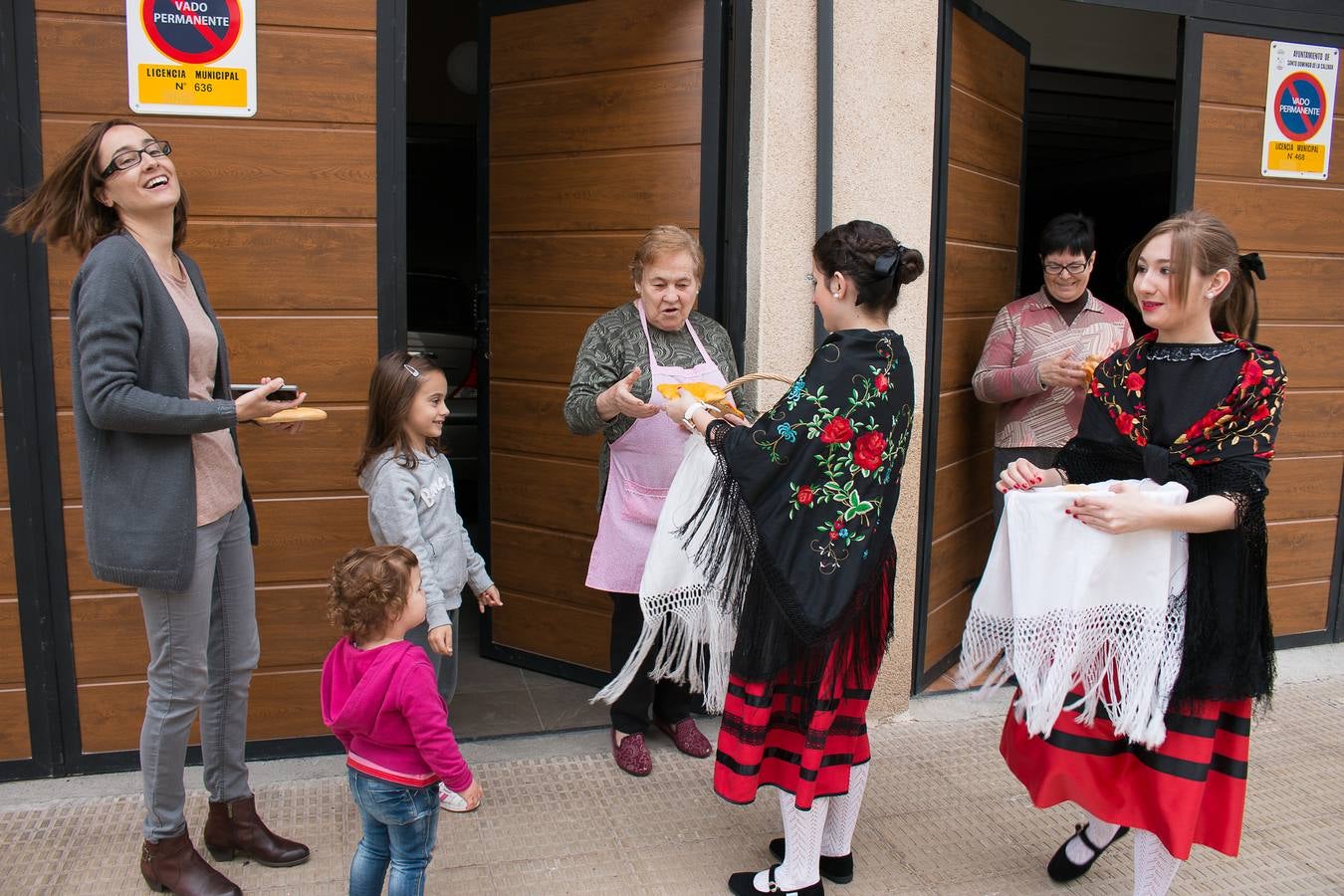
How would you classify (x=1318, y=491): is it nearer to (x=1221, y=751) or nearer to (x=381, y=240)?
(x=1221, y=751)

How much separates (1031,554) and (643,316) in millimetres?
1435

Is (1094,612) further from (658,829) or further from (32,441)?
(32,441)

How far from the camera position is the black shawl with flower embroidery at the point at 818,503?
246 cm

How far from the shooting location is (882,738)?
3795mm

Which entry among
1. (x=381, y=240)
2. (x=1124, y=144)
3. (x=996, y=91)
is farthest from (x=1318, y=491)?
(x=1124, y=144)

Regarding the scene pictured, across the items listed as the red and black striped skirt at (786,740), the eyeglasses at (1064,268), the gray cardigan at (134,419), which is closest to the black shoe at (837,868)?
the red and black striped skirt at (786,740)

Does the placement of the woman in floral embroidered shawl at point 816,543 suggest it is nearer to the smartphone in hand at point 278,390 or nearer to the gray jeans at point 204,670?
the smartphone in hand at point 278,390

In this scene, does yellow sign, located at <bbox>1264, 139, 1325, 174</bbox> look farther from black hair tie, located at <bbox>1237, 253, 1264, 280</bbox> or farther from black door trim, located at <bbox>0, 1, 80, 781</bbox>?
black door trim, located at <bbox>0, 1, 80, 781</bbox>

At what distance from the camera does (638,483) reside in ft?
11.1

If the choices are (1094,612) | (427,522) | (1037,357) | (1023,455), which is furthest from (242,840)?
(1037,357)

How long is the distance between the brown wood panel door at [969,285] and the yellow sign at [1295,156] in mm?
991

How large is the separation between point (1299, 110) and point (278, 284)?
4076 millimetres

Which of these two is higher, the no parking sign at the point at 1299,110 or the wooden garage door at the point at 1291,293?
the no parking sign at the point at 1299,110

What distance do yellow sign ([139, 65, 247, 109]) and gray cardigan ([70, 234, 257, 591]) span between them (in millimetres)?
864
